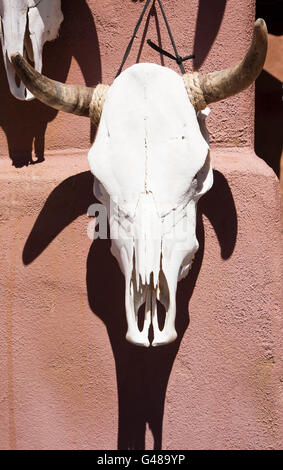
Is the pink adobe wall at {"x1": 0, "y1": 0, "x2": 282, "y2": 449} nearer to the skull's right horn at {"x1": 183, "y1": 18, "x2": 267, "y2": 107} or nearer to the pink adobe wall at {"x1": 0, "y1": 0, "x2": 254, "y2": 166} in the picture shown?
the pink adobe wall at {"x1": 0, "y1": 0, "x2": 254, "y2": 166}

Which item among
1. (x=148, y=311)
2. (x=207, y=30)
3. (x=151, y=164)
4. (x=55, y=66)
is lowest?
(x=148, y=311)

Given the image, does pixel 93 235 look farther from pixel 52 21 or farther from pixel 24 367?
pixel 52 21

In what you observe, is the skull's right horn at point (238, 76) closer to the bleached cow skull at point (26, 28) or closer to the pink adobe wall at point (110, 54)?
the pink adobe wall at point (110, 54)

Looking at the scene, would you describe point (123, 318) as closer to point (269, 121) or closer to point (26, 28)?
point (26, 28)

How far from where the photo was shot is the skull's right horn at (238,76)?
1.86 metres

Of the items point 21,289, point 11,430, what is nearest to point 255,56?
point 21,289

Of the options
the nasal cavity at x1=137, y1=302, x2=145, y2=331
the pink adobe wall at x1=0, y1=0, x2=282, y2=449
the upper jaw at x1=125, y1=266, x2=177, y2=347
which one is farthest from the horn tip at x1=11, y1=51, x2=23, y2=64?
the nasal cavity at x1=137, y1=302, x2=145, y2=331

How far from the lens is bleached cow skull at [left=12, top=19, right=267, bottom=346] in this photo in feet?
6.46

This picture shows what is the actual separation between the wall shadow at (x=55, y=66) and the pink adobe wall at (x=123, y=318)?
12 cm

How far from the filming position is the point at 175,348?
239 centimetres

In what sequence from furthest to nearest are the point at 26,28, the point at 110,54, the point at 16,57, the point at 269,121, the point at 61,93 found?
the point at 269,121 → the point at 110,54 → the point at 26,28 → the point at 61,93 → the point at 16,57

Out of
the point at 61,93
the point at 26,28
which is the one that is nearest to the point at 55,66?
the point at 26,28

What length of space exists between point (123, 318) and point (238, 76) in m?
1.04

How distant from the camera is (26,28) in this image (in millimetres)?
2492
